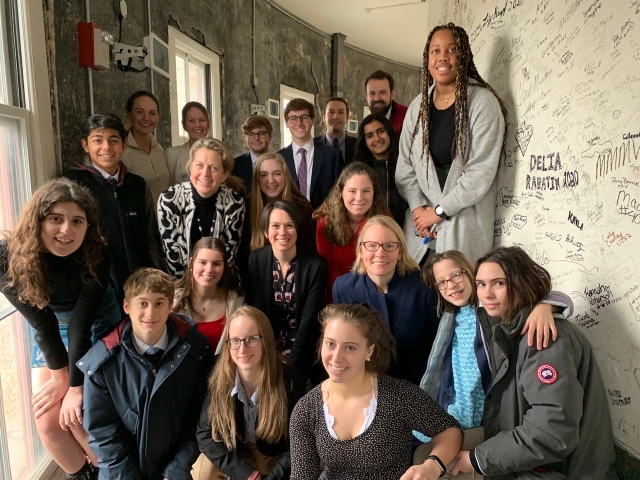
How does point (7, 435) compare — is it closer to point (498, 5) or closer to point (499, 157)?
point (499, 157)

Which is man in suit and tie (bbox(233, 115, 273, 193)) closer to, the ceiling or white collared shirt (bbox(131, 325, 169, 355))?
white collared shirt (bbox(131, 325, 169, 355))

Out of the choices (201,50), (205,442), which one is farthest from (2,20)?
(201,50)

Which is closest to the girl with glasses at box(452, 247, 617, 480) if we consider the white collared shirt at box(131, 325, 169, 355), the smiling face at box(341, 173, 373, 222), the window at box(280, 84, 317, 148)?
the smiling face at box(341, 173, 373, 222)

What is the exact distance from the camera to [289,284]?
2268 mm

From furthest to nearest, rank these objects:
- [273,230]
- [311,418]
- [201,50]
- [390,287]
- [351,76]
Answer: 1. [351,76]
2. [201,50]
3. [273,230]
4. [390,287]
5. [311,418]

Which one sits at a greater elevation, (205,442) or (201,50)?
(201,50)

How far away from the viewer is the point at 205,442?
182 cm

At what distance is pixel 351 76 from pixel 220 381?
7.11 m

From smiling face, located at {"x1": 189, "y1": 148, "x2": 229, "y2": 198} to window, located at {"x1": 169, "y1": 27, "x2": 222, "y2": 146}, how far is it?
1650mm

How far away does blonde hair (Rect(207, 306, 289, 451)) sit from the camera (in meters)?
1.80

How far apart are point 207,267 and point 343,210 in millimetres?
686

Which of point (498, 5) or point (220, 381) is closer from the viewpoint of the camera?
point (220, 381)

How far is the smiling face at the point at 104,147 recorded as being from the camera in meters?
2.23
